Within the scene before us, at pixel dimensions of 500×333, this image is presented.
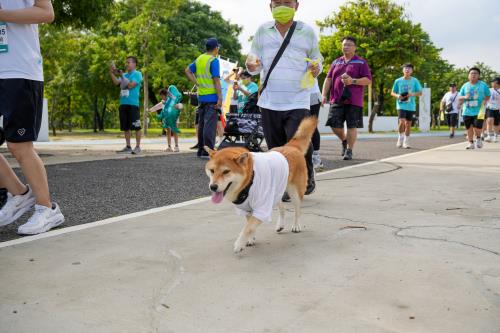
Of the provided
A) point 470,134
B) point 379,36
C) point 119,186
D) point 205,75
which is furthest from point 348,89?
point 379,36

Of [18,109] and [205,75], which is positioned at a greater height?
[205,75]

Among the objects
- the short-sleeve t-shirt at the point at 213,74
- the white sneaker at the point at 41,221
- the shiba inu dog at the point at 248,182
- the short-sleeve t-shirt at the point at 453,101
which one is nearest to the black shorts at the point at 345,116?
the short-sleeve t-shirt at the point at 213,74

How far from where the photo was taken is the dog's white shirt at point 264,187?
11.3ft

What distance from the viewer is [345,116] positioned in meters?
9.74

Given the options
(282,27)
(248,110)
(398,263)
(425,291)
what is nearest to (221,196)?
(398,263)

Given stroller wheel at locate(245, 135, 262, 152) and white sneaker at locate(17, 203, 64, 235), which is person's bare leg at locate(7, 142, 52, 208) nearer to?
white sneaker at locate(17, 203, 64, 235)

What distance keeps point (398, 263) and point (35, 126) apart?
2.85 meters

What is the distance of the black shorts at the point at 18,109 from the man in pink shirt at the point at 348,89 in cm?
635

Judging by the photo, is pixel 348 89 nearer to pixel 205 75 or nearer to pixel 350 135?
pixel 350 135

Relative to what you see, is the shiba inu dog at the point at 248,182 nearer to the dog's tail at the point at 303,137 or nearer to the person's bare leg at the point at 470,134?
the dog's tail at the point at 303,137

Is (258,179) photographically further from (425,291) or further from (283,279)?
(425,291)

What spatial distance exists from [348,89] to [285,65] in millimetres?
4712

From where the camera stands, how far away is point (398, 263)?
3.08 m

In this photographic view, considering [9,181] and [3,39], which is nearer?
[3,39]
